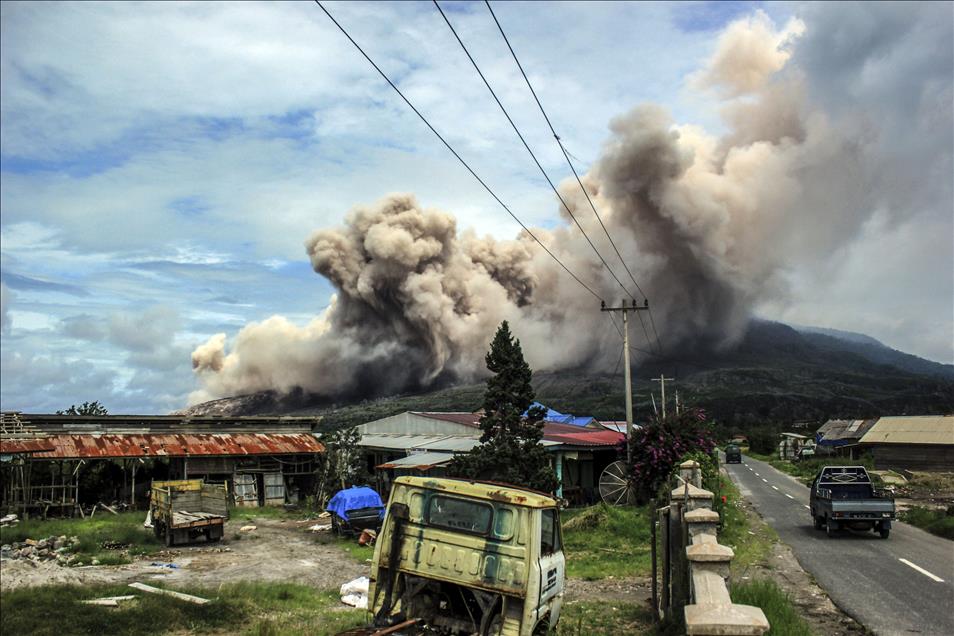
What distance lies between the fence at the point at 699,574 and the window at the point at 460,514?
237 centimetres

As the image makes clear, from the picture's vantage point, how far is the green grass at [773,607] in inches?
326

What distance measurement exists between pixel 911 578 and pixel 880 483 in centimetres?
2596

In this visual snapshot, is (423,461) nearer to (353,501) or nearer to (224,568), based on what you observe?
(353,501)

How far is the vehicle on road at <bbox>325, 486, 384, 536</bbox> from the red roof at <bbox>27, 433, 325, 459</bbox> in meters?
12.6

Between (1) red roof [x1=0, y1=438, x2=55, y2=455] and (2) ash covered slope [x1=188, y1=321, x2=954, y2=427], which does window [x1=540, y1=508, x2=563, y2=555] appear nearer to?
(1) red roof [x1=0, y1=438, x2=55, y2=455]

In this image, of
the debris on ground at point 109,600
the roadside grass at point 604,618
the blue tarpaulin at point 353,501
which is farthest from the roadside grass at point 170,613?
the blue tarpaulin at point 353,501

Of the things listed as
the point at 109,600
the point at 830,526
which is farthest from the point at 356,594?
the point at 830,526

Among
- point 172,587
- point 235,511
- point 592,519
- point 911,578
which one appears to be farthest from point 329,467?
point 911,578

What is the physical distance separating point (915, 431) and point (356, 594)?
4433cm

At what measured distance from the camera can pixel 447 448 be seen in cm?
3288

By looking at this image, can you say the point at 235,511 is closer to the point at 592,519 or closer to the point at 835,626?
the point at 592,519

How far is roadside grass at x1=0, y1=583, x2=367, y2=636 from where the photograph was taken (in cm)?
1157

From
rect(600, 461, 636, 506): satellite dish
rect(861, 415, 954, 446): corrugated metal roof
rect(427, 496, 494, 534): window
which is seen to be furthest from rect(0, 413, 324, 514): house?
rect(861, 415, 954, 446): corrugated metal roof

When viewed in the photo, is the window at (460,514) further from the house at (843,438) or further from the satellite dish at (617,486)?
the house at (843,438)
